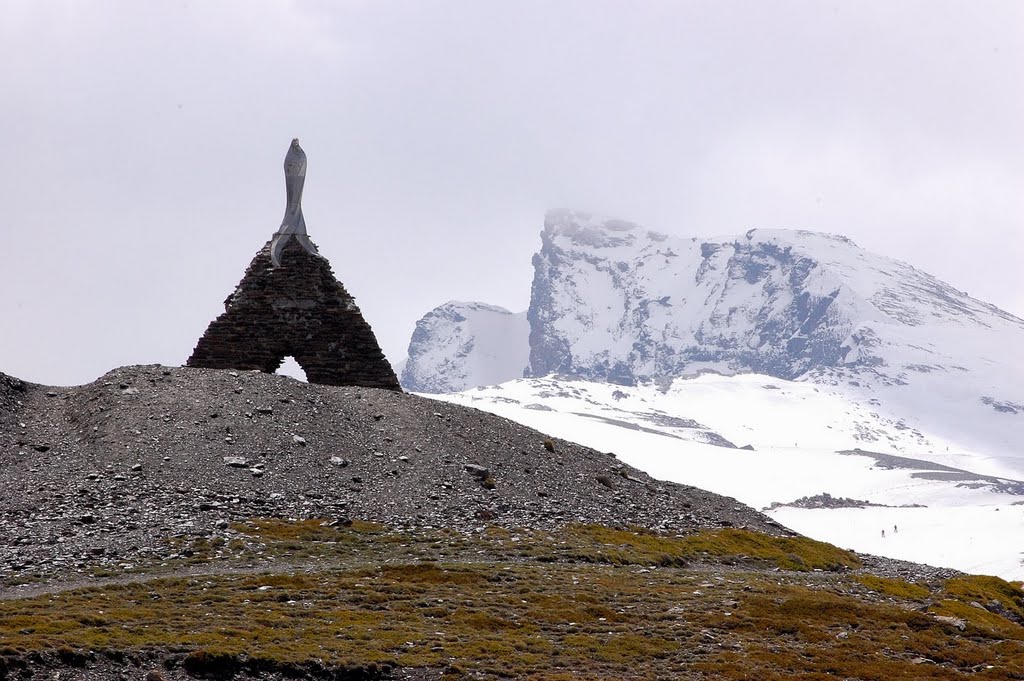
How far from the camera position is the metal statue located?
6075 centimetres

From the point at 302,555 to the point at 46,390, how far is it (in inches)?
→ 792

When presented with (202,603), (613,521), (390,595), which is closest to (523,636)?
(390,595)

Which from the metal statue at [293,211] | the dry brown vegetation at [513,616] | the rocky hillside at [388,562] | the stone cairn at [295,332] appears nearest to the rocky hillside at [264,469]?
the rocky hillside at [388,562]

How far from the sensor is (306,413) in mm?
50625

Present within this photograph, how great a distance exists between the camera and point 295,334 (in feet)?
196

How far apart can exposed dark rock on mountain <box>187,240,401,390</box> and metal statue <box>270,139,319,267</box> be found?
1.00 metres

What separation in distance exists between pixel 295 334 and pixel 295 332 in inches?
3.6

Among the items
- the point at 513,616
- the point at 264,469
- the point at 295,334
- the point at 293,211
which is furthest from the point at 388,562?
the point at 293,211

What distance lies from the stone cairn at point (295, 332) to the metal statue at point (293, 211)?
54cm

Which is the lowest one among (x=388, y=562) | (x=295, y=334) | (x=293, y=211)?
(x=388, y=562)

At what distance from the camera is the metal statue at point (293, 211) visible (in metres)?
60.8

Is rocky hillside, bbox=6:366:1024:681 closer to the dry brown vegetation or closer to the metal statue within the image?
the dry brown vegetation

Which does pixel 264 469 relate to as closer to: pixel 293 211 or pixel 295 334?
pixel 295 334

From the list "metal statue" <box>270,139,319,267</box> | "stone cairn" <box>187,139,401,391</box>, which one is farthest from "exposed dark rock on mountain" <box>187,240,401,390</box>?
"metal statue" <box>270,139,319,267</box>
